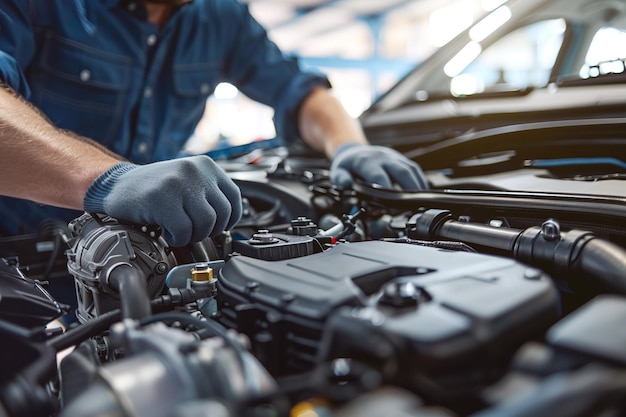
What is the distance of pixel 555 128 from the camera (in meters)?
1.19

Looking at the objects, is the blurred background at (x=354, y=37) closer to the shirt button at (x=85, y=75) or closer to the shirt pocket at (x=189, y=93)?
the shirt pocket at (x=189, y=93)

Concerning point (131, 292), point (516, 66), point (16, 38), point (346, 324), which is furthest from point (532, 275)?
point (16, 38)

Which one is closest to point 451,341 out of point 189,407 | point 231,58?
point 189,407

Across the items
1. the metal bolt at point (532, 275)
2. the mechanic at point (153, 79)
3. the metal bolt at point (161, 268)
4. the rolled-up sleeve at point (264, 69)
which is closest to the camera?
the metal bolt at point (532, 275)

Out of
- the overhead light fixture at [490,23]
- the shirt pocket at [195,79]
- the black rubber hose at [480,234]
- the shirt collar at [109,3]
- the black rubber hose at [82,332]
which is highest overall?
the shirt collar at [109,3]

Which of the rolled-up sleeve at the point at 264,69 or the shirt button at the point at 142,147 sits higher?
the rolled-up sleeve at the point at 264,69

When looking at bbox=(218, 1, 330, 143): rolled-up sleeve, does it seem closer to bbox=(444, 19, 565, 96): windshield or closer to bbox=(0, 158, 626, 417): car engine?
bbox=(444, 19, 565, 96): windshield

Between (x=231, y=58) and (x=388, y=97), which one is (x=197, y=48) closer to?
(x=231, y=58)

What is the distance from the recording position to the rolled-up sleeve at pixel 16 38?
49.9 inches

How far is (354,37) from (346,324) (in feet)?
34.5

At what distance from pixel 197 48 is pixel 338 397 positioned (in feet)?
5.43

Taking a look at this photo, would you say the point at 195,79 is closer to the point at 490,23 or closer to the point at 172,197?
the point at 490,23

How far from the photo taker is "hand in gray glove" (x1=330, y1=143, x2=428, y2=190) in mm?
1293

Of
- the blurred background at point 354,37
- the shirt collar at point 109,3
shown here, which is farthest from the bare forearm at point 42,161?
the blurred background at point 354,37
